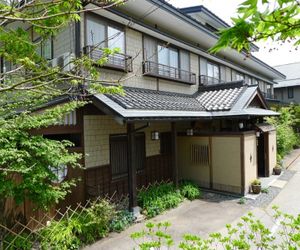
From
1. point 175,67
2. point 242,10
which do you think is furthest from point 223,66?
point 242,10

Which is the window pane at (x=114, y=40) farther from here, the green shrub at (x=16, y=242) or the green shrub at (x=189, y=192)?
the green shrub at (x=16, y=242)

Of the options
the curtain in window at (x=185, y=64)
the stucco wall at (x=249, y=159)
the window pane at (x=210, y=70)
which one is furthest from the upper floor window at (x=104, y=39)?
the window pane at (x=210, y=70)

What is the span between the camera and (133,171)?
9.36 metres

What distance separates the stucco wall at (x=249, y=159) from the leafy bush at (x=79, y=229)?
664 centimetres

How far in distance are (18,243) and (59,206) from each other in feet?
7.57

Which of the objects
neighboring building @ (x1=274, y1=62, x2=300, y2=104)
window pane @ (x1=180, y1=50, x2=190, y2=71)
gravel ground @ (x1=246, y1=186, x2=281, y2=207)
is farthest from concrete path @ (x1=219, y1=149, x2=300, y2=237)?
neighboring building @ (x1=274, y1=62, x2=300, y2=104)

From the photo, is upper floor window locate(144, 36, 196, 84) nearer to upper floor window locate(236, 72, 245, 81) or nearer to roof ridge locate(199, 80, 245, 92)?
roof ridge locate(199, 80, 245, 92)

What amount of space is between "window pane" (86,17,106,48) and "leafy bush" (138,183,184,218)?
5.98m

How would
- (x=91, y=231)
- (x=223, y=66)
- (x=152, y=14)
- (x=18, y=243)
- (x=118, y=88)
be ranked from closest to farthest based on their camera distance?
(x=118, y=88) → (x=18, y=243) → (x=91, y=231) → (x=152, y=14) → (x=223, y=66)

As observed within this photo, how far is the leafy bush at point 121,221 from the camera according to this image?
834cm

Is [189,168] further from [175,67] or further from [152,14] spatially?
[152,14]

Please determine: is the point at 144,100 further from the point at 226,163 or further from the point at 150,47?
the point at 226,163

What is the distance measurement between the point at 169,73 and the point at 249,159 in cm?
578

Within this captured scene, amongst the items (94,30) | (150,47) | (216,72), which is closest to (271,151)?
(216,72)
